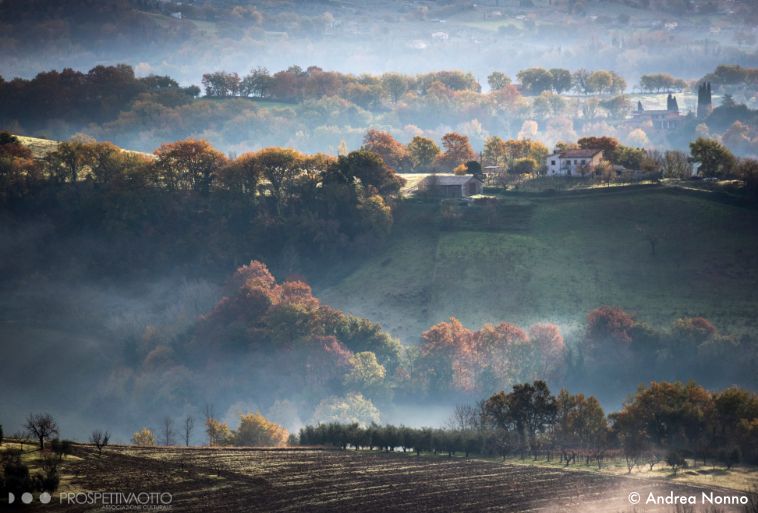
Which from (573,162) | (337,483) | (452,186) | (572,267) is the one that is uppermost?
(573,162)

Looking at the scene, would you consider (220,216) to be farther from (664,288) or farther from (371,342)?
(664,288)

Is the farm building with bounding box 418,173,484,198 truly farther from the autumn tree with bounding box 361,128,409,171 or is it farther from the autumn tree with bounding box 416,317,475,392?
the autumn tree with bounding box 416,317,475,392

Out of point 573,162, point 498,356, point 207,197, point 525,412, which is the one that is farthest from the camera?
point 573,162

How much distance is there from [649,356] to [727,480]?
45.7 meters

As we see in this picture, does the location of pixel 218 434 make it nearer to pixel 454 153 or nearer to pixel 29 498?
pixel 29 498

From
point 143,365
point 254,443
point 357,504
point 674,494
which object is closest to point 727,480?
point 674,494

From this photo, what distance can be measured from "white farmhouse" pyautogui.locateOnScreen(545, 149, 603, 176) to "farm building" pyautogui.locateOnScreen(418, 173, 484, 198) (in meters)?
9.67

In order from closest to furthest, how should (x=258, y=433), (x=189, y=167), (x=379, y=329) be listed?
1. (x=258, y=433)
2. (x=379, y=329)
3. (x=189, y=167)

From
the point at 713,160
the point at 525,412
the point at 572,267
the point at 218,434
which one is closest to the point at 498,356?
the point at 572,267

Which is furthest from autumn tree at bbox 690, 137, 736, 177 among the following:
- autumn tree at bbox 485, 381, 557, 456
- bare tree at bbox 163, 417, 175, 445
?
bare tree at bbox 163, 417, 175, 445

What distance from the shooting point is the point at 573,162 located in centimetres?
15662

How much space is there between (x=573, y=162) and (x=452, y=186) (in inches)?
630

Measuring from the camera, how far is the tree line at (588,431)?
84.4 m

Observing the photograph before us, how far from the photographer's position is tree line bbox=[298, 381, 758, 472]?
8438 cm
